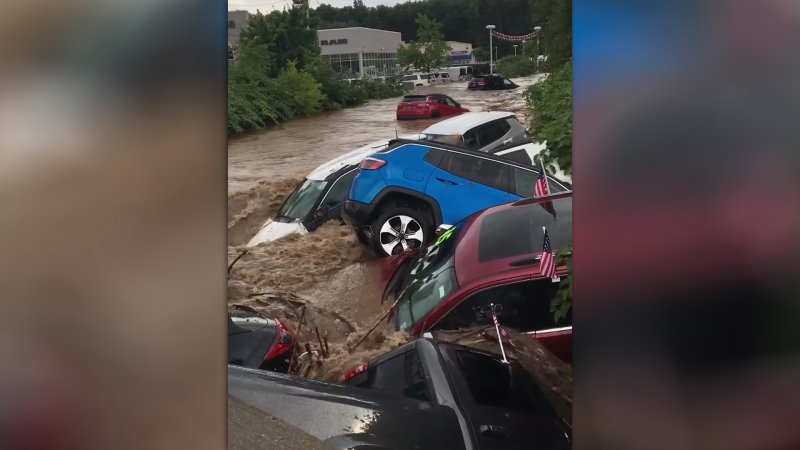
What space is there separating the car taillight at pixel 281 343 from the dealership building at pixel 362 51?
1148 mm

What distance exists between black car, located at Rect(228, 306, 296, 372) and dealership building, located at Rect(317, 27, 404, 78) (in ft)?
3.74

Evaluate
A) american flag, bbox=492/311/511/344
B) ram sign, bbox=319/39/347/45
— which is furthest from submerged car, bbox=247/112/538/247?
american flag, bbox=492/311/511/344

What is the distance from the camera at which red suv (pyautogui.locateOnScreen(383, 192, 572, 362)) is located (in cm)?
270

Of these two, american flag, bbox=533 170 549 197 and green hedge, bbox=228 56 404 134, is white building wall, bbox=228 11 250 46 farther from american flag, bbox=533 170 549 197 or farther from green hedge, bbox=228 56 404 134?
american flag, bbox=533 170 549 197

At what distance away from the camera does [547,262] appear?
2.72 m

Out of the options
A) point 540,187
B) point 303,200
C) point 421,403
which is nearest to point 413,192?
point 303,200

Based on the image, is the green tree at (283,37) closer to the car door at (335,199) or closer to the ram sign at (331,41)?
the ram sign at (331,41)

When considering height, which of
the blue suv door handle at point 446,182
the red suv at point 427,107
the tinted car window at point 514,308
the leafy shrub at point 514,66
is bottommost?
the tinted car window at point 514,308

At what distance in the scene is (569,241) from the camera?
8.79 ft

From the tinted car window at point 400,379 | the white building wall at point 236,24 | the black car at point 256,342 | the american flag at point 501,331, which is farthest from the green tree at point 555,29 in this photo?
the black car at point 256,342

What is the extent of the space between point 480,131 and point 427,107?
27 cm

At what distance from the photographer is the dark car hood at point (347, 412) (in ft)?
8.12
